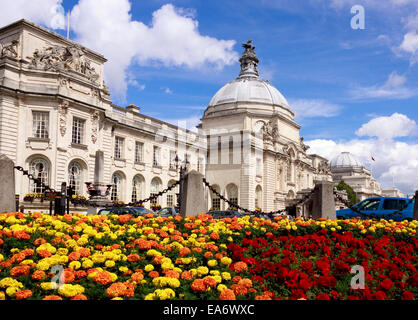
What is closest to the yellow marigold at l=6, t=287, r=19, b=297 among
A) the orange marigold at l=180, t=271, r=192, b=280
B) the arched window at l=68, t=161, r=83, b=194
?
the orange marigold at l=180, t=271, r=192, b=280

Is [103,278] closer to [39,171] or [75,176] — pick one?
[39,171]

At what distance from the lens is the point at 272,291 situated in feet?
17.7

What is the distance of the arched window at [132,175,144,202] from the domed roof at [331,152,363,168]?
80.5m

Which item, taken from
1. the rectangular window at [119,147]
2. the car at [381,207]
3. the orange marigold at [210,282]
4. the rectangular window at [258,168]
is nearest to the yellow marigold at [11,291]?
the orange marigold at [210,282]

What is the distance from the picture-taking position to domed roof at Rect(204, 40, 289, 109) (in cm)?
5878

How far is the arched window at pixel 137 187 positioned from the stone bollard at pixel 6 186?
27.3m

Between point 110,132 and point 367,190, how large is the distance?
8357 centimetres

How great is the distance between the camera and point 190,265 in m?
6.33

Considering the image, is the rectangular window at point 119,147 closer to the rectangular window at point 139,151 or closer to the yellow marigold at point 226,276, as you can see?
the rectangular window at point 139,151

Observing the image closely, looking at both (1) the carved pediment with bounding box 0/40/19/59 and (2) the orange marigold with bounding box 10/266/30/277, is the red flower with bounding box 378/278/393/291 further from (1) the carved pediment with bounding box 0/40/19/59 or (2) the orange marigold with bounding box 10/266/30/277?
(1) the carved pediment with bounding box 0/40/19/59

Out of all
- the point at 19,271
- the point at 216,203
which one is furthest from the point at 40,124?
the point at 216,203

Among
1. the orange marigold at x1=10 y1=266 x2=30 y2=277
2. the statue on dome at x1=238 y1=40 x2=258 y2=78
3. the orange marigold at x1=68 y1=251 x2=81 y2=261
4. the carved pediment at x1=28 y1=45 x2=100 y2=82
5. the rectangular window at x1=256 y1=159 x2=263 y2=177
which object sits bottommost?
the orange marigold at x1=10 y1=266 x2=30 y2=277

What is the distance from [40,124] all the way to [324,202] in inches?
903

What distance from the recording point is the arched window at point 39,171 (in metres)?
27.6
